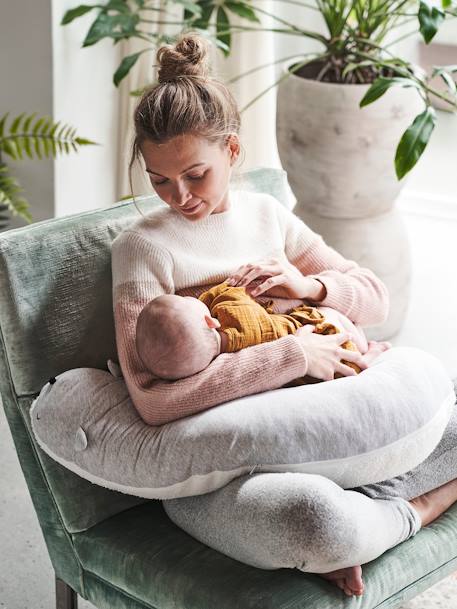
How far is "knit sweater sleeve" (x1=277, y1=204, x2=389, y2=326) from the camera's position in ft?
5.45

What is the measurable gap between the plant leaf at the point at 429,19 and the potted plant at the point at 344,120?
263 millimetres

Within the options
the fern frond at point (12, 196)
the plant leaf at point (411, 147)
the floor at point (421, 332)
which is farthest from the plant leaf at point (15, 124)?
the plant leaf at point (411, 147)

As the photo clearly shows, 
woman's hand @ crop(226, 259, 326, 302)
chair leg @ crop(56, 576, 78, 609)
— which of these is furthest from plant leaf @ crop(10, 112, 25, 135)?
chair leg @ crop(56, 576, 78, 609)

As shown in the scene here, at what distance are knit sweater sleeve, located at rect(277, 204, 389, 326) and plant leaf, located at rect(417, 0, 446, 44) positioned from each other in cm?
61

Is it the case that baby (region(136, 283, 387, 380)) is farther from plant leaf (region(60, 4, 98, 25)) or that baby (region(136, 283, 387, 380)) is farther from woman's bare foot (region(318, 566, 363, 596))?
plant leaf (region(60, 4, 98, 25))

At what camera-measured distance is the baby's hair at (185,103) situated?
4.88ft

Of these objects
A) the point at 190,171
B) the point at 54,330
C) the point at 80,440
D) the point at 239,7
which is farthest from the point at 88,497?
the point at 239,7

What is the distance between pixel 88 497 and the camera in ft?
4.92

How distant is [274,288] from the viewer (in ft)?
5.27

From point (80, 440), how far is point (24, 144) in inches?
65.5

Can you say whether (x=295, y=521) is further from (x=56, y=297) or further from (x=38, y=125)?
(x=38, y=125)

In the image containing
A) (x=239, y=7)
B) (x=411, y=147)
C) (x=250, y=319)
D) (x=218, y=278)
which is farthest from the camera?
(x=239, y=7)

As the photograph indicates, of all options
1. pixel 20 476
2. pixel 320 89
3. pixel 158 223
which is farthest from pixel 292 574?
pixel 320 89

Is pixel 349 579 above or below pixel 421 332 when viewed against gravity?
above
